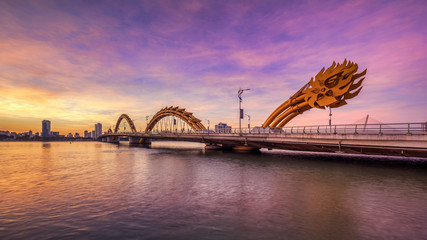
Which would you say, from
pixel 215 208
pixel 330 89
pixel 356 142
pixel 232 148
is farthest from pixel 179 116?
pixel 215 208

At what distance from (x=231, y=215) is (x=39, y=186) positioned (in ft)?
63.8

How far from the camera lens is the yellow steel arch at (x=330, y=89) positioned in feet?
153

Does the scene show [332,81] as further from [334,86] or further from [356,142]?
[356,142]

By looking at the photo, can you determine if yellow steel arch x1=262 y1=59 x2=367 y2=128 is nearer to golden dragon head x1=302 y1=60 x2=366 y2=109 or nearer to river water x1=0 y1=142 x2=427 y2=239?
golden dragon head x1=302 y1=60 x2=366 y2=109

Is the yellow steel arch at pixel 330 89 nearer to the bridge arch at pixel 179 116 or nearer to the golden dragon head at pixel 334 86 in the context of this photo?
the golden dragon head at pixel 334 86

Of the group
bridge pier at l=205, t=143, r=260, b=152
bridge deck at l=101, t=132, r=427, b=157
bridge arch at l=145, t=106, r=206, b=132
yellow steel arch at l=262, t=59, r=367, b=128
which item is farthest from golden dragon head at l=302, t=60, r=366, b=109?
bridge arch at l=145, t=106, r=206, b=132

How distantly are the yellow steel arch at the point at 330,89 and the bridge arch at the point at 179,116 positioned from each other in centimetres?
4638

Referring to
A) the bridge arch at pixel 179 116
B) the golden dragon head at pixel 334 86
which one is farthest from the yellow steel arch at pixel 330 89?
the bridge arch at pixel 179 116

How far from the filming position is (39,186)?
22.4 m

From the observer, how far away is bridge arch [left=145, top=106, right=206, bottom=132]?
96062 mm

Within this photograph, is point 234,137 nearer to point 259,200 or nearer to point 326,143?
point 326,143

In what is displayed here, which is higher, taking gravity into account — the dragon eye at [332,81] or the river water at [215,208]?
the dragon eye at [332,81]

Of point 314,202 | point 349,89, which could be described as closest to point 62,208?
point 314,202

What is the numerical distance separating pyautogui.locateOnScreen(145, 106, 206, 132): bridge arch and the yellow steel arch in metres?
46.4
